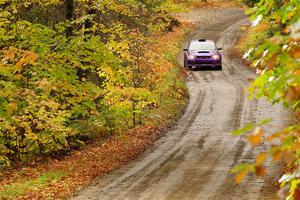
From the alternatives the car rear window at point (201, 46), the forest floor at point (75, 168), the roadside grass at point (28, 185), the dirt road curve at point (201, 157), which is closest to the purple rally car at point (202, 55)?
the car rear window at point (201, 46)

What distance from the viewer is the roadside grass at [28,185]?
1182 cm

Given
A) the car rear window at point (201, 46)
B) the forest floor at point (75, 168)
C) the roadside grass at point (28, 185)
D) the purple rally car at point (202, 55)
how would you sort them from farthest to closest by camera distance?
the car rear window at point (201, 46) < the purple rally car at point (202, 55) < the forest floor at point (75, 168) < the roadside grass at point (28, 185)

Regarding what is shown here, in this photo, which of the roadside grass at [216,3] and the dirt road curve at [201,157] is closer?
the dirt road curve at [201,157]

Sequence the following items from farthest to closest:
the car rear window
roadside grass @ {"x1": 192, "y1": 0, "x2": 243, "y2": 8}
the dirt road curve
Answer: roadside grass @ {"x1": 192, "y1": 0, "x2": 243, "y2": 8} < the car rear window < the dirt road curve

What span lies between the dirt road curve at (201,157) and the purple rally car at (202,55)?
1851 millimetres

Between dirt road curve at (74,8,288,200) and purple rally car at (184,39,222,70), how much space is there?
1.85 m

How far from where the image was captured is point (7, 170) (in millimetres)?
15219

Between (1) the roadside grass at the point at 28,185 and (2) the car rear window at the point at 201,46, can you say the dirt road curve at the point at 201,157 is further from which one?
(2) the car rear window at the point at 201,46

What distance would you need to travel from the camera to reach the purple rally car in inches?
1296

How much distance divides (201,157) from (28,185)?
216 inches

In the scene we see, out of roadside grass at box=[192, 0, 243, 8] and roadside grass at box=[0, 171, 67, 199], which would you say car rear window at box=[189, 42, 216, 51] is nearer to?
roadside grass at box=[0, 171, 67, 199]

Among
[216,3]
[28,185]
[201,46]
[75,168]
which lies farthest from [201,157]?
[216,3]

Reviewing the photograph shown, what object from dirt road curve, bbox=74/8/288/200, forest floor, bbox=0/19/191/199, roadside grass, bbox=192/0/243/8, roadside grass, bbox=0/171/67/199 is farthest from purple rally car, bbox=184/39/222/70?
roadside grass, bbox=192/0/243/8

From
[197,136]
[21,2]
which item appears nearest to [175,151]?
[197,136]
